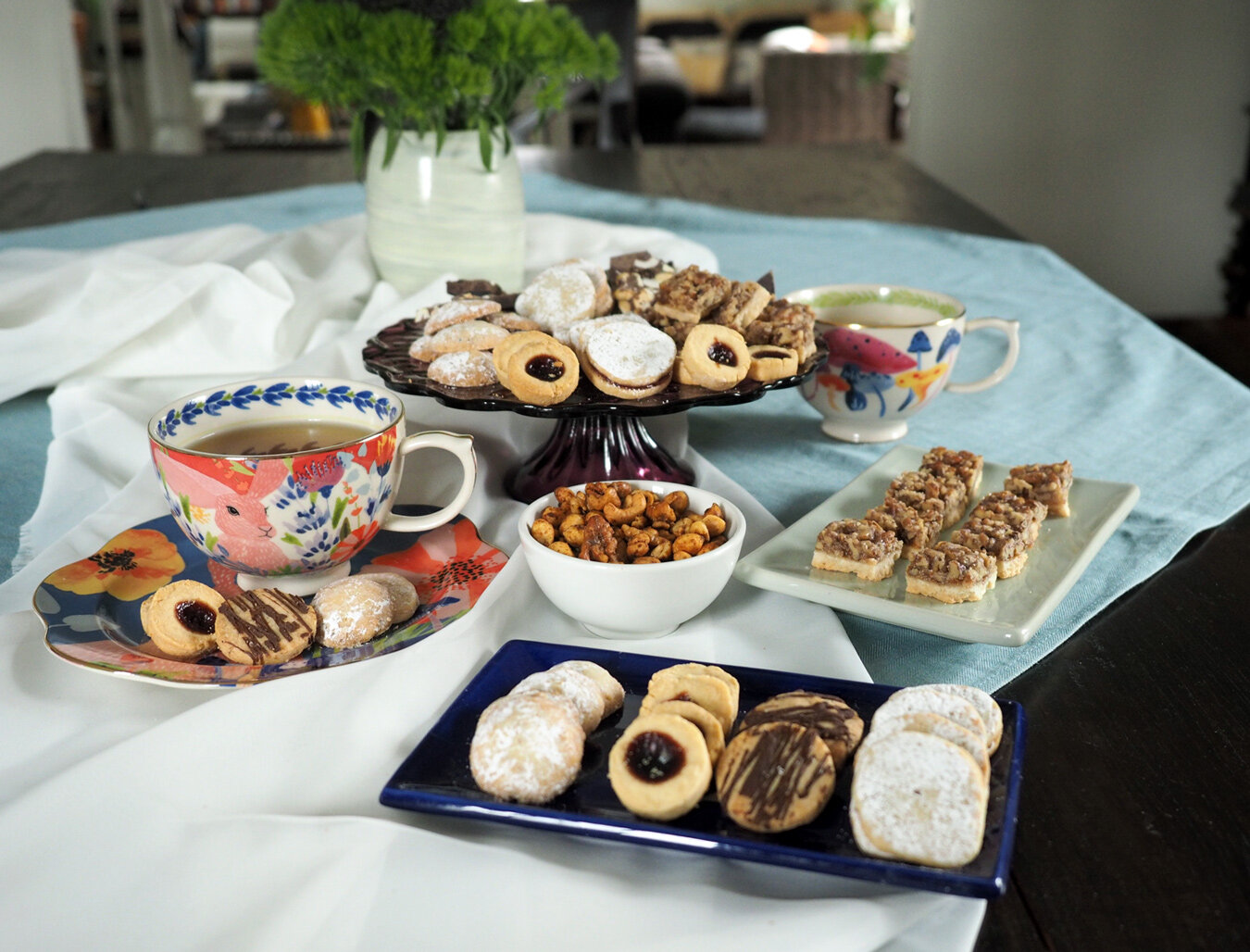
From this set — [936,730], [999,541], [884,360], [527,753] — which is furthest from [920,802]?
[884,360]

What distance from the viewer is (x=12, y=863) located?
0.49 metres

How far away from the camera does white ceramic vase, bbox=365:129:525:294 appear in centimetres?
115

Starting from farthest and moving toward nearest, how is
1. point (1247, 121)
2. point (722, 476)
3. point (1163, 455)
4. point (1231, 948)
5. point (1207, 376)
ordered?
point (1247, 121) < point (1207, 376) < point (1163, 455) < point (722, 476) < point (1231, 948)

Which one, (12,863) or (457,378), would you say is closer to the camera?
(12,863)

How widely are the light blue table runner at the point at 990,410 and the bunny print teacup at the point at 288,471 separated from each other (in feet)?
0.70

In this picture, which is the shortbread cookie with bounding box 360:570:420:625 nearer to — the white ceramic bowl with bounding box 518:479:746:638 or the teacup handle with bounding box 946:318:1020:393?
the white ceramic bowl with bounding box 518:479:746:638

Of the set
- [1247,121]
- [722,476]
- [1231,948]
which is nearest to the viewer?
[1231,948]

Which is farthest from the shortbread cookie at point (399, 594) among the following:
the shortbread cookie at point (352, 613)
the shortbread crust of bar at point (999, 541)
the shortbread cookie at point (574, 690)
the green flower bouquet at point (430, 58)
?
the green flower bouquet at point (430, 58)

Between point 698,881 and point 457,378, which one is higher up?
point 457,378

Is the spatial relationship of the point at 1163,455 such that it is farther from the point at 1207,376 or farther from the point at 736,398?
the point at 736,398

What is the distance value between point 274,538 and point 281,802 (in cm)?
19

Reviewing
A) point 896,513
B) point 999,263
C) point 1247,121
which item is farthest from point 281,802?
point 1247,121

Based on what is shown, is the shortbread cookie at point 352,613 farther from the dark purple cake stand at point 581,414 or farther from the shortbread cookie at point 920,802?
the shortbread cookie at point 920,802

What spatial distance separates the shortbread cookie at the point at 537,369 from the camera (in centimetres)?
75
